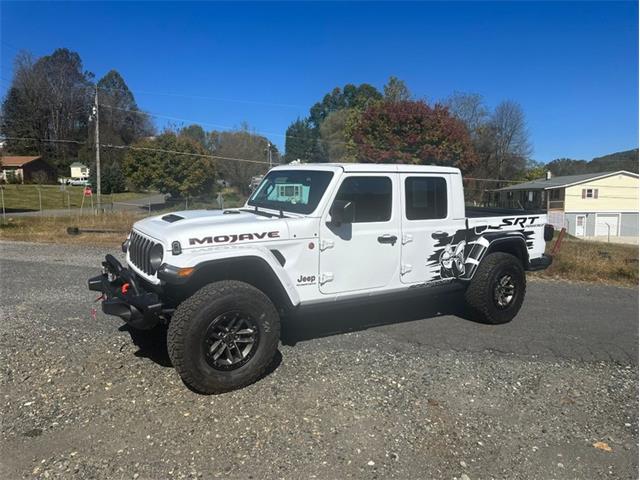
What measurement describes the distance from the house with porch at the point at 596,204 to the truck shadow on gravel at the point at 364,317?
4321 cm

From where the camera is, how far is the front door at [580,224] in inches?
1820

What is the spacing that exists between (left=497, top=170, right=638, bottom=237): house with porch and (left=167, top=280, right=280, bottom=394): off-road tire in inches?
1834

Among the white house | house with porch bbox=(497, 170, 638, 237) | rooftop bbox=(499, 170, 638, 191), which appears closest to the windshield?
house with porch bbox=(497, 170, 638, 237)

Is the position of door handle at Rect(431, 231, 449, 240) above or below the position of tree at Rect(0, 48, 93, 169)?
below

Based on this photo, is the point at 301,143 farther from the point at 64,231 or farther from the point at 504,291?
the point at 504,291

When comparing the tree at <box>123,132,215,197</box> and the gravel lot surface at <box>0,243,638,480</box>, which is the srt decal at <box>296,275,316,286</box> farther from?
the tree at <box>123,132,215,197</box>

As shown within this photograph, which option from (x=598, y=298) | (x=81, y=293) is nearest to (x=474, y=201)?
(x=598, y=298)

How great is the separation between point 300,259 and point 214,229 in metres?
0.85

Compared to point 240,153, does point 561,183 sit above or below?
below

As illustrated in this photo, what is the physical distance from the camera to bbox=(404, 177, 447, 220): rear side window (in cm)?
526

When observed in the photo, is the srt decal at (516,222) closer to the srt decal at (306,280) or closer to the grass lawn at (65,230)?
the srt decal at (306,280)

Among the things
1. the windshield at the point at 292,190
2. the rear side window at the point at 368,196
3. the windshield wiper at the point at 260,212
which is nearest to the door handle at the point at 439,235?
the rear side window at the point at 368,196

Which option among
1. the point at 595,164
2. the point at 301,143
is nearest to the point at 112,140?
the point at 301,143

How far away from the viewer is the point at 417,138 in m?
33.3
